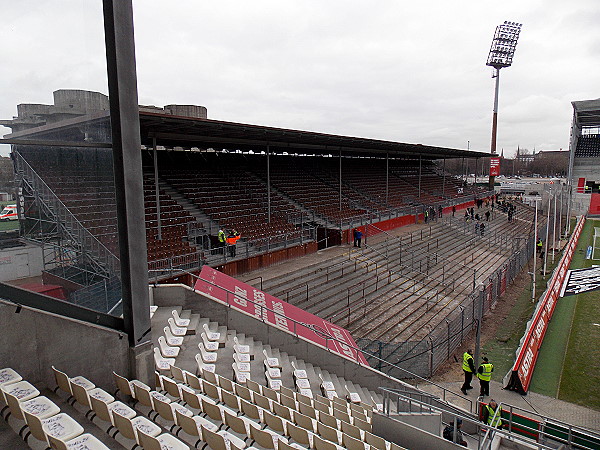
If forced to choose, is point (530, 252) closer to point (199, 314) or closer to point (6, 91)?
point (199, 314)

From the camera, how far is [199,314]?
9.90 meters

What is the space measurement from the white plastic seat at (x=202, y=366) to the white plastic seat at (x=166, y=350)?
1.37ft

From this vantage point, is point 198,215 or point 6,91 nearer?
point 6,91

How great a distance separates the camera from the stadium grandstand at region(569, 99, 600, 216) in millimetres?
52812

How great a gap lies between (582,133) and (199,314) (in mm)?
76118

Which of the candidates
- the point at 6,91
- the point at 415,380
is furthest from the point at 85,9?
the point at 415,380

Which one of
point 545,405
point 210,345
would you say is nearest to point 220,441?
point 210,345

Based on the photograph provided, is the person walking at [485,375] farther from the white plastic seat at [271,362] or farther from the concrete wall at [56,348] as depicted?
the concrete wall at [56,348]

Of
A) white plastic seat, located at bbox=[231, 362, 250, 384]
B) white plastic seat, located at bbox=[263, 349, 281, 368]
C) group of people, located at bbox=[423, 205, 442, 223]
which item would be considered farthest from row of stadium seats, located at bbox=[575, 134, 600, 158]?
white plastic seat, located at bbox=[231, 362, 250, 384]

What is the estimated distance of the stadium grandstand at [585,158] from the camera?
2079 inches

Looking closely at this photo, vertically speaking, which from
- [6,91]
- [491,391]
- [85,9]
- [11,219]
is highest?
[85,9]

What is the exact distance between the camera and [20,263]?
17.8 ft

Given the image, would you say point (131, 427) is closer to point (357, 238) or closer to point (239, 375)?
point (239, 375)

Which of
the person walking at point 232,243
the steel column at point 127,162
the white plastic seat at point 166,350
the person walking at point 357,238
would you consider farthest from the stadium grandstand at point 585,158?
the steel column at point 127,162
